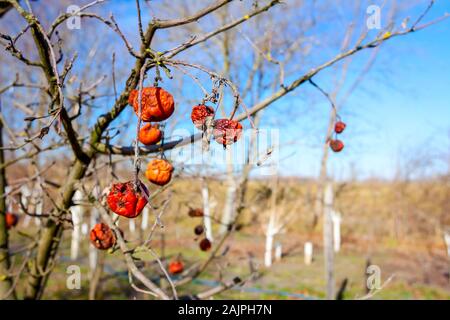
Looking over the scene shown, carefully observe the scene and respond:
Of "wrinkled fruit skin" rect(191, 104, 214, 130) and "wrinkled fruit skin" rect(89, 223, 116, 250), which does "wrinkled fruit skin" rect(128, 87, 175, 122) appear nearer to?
"wrinkled fruit skin" rect(191, 104, 214, 130)

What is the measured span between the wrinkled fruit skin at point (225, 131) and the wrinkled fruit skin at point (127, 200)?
0.90ft

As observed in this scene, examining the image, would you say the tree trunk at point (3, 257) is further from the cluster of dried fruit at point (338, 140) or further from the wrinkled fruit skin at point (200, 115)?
the cluster of dried fruit at point (338, 140)

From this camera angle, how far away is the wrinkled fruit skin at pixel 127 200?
1.18 metres

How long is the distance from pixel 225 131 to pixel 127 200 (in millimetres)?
371

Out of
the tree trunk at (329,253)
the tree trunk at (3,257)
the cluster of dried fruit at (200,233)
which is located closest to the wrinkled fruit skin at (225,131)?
the cluster of dried fruit at (200,233)

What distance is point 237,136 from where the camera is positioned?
3.89ft

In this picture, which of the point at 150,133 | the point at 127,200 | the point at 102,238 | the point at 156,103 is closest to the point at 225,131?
the point at 156,103

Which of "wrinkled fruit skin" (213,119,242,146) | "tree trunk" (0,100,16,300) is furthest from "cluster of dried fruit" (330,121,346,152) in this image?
"tree trunk" (0,100,16,300)

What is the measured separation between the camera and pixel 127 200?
1.19 meters

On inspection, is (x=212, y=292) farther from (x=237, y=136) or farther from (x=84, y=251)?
(x=84, y=251)

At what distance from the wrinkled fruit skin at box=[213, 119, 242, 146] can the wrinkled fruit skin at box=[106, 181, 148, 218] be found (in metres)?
0.27

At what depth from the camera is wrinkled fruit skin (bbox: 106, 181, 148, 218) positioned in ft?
3.86

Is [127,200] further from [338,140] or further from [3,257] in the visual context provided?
[3,257]
